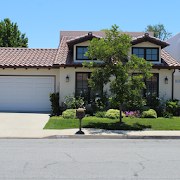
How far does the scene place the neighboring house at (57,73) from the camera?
1451 centimetres

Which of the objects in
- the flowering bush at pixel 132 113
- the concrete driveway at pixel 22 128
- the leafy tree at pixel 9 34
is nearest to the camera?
the concrete driveway at pixel 22 128

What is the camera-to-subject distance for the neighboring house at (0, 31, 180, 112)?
1451 centimetres

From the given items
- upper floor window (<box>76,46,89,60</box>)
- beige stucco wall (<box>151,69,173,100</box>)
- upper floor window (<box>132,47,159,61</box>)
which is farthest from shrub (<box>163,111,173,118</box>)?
upper floor window (<box>76,46,89,60</box>)

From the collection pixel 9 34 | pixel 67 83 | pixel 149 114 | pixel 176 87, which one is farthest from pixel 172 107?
pixel 9 34

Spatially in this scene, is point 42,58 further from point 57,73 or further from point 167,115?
point 167,115

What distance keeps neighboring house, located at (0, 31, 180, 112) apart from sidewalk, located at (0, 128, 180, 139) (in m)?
5.39

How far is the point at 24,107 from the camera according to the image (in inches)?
619

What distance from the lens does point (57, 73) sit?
Answer: 1569 cm

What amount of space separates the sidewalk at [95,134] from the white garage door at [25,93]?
Answer: 6.38 metres

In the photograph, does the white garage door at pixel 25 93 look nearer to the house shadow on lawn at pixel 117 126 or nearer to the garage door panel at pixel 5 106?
the garage door panel at pixel 5 106

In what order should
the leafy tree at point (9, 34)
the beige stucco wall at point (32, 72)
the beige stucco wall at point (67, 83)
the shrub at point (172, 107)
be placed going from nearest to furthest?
the shrub at point (172, 107), the beige stucco wall at point (67, 83), the beige stucco wall at point (32, 72), the leafy tree at point (9, 34)
